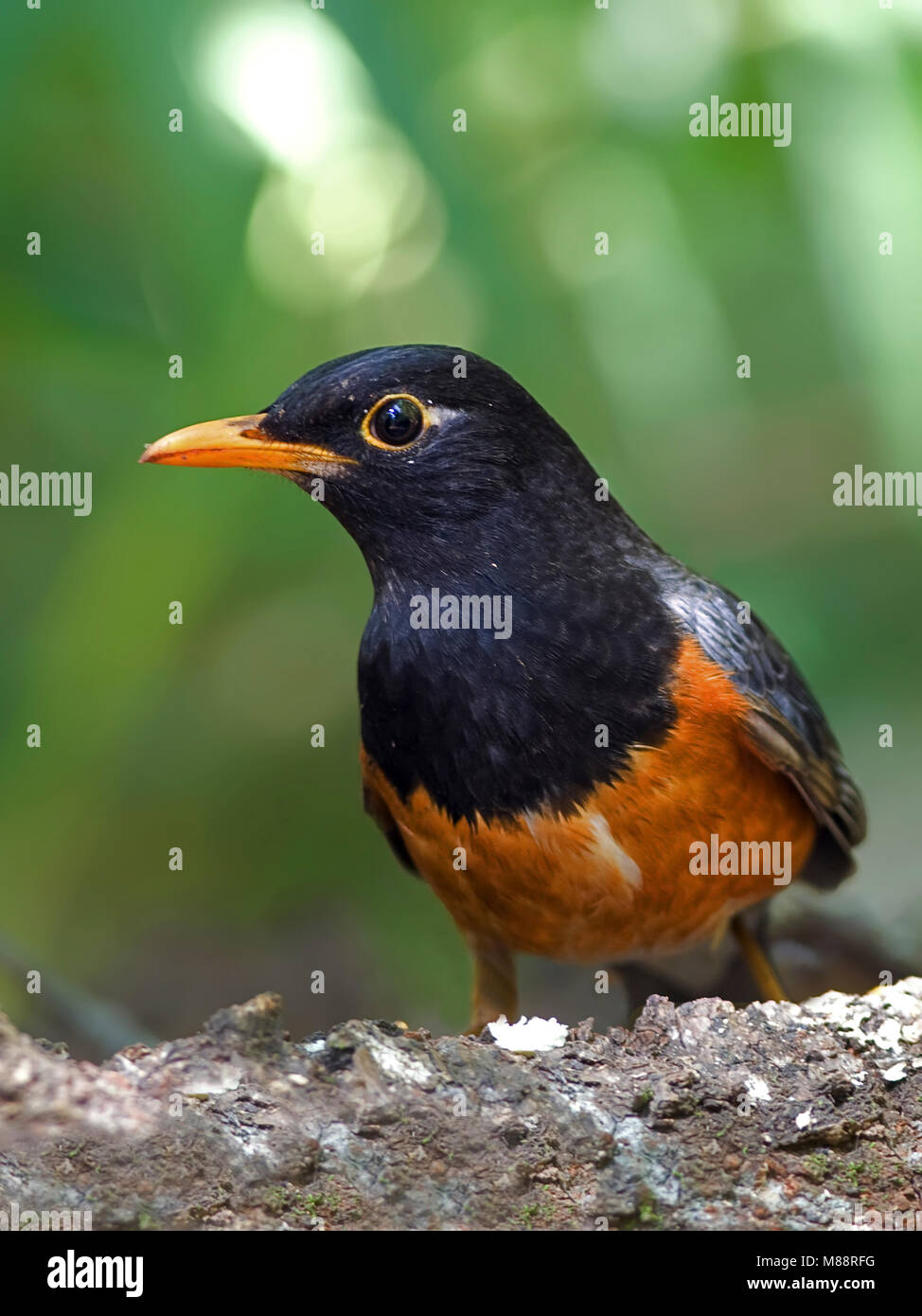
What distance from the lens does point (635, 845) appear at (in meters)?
4.29

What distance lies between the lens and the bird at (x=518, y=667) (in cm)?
424

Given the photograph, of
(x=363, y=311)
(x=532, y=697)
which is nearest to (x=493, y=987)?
(x=532, y=697)

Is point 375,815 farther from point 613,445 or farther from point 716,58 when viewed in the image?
point 716,58

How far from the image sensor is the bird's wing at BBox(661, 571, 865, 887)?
457 centimetres

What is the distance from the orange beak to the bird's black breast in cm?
50

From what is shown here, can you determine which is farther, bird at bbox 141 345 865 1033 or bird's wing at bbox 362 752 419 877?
bird's wing at bbox 362 752 419 877

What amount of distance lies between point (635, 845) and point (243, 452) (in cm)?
174

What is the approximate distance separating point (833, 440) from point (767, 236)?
3.32ft

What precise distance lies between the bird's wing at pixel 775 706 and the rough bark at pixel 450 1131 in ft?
4.39

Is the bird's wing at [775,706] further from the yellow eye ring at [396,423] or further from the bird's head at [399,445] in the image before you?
the yellow eye ring at [396,423]

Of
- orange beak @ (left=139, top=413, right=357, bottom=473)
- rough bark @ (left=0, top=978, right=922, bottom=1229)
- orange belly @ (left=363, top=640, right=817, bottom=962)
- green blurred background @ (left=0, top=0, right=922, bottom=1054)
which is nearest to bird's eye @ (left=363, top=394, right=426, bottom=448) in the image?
orange beak @ (left=139, top=413, right=357, bottom=473)

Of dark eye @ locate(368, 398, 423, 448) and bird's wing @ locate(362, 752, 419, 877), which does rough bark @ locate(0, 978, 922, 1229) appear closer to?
bird's wing @ locate(362, 752, 419, 877)

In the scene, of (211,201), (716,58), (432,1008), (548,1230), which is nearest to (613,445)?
(716,58)

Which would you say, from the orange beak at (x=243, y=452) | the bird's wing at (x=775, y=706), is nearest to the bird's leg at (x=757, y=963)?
the bird's wing at (x=775, y=706)
